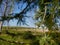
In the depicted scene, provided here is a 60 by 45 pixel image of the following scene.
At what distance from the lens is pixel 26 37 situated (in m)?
8.45

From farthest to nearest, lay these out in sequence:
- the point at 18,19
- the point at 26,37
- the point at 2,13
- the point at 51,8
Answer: the point at 26,37 → the point at 2,13 → the point at 18,19 → the point at 51,8

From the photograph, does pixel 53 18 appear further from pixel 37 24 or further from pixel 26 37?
pixel 26 37

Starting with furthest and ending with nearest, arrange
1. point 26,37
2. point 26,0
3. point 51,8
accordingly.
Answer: point 26,37, point 26,0, point 51,8

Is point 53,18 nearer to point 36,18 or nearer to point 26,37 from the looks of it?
point 36,18

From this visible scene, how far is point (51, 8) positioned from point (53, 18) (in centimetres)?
14

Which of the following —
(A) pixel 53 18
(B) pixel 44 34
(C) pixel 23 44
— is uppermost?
(A) pixel 53 18

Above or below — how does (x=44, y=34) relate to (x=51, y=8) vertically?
below

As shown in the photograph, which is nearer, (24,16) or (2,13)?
(24,16)

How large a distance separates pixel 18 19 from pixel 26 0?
2.14 ft

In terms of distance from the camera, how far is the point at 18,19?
13.1 feet

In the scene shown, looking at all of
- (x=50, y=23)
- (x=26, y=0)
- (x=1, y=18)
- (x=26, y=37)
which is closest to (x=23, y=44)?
(x=26, y=37)

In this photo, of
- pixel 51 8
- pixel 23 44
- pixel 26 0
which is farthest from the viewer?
pixel 23 44

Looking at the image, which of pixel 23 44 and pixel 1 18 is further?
pixel 23 44

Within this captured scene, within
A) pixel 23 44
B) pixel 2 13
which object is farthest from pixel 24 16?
pixel 23 44
